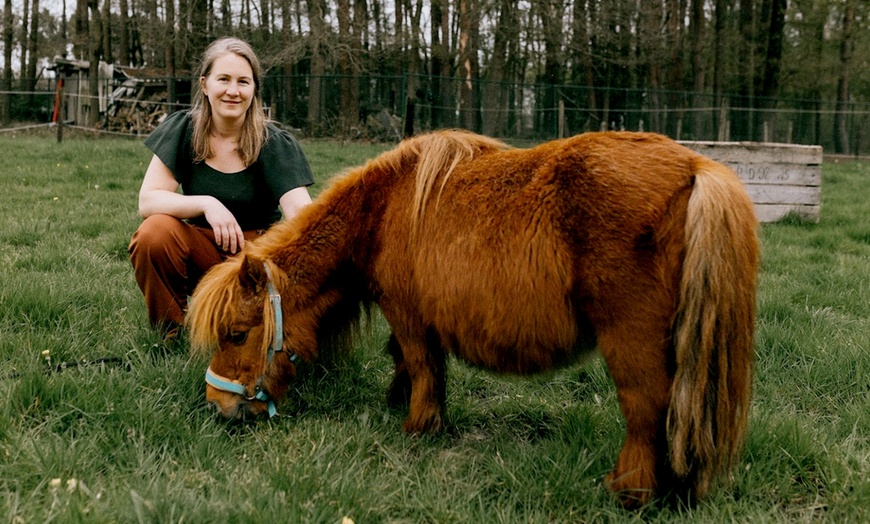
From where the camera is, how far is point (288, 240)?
3051mm

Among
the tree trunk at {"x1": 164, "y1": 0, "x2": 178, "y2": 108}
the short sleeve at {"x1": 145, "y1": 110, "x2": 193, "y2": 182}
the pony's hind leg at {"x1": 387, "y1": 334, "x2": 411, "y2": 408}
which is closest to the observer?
the pony's hind leg at {"x1": 387, "y1": 334, "x2": 411, "y2": 408}

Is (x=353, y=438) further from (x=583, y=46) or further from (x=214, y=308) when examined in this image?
(x=583, y=46)

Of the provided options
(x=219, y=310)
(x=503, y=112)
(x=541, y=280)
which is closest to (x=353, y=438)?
(x=219, y=310)

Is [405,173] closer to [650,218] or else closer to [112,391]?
[650,218]

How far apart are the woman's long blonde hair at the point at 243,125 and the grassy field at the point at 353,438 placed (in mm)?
1051

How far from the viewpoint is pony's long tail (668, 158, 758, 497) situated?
217 centimetres

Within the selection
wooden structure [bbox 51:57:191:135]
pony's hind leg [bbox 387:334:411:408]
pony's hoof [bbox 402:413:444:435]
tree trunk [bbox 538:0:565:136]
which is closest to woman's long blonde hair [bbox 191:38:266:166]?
pony's hind leg [bbox 387:334:411:408]

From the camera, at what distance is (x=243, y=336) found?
2965 mm

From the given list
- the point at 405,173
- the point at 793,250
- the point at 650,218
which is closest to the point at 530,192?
the point at 650,218

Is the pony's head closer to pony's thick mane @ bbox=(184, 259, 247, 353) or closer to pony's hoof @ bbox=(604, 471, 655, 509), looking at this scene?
pony's thick mane @ bbox=(184, 259, 247, 353)

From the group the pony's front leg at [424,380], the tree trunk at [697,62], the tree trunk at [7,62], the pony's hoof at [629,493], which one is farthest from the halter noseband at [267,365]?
the tree trunk at [7,62]

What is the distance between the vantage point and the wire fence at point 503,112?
798 inches

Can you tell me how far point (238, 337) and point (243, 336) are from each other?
0.02 metres

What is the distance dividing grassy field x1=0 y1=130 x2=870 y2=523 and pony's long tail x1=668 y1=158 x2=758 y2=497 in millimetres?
293
